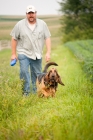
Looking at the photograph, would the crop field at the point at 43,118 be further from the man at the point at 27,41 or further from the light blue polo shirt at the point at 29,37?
the light blue polo shirt at the point at 29,37

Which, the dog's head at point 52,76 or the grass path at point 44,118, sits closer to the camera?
the grass path at point 44,118

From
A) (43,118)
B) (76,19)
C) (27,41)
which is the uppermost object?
(27,41)

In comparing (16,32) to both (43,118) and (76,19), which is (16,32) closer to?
(43,118)

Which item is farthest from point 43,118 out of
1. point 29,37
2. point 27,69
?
point 29,37

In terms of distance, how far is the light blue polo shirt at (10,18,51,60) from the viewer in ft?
27.8

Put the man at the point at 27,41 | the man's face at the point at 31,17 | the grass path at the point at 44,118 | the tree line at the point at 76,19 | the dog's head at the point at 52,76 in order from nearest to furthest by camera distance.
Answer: the grass path at the point at 44,118, the dog's head at the point at 52,76, the man's face at the point at 31,17, the man at the point at 27,41, the tree line at the point at 76,19

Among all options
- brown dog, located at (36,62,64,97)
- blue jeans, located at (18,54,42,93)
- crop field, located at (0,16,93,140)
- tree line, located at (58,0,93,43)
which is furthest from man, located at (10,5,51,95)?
tree line, located at (58,0,93,43)

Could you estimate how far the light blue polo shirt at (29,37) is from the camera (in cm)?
848

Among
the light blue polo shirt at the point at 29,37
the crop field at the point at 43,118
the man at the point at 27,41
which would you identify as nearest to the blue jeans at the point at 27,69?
the man at the point at 27,41

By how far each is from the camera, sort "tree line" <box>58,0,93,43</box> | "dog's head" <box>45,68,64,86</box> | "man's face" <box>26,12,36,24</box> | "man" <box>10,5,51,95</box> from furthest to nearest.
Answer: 1. "tree line" <box>58,0,93,43</box>
2. "man" <box>10,5,51,95</box>
3. "man's face" <box>26,12,36,24</box>
4. "dog's head" <box>45,68,64,86</box>

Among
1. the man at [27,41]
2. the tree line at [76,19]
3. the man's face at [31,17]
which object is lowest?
the tree line at [76,19]

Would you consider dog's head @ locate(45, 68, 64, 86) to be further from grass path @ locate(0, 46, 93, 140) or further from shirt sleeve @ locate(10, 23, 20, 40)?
shirt sleeve @ locate(10, 23, 20, 40)

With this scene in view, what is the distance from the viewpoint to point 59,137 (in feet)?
14.5

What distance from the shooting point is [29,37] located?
8500 millimetres
